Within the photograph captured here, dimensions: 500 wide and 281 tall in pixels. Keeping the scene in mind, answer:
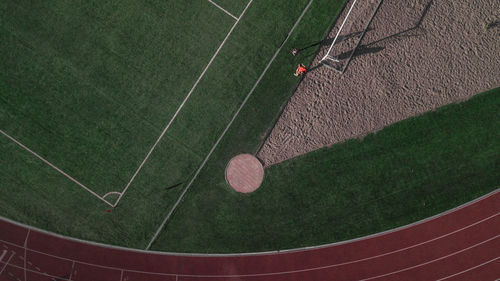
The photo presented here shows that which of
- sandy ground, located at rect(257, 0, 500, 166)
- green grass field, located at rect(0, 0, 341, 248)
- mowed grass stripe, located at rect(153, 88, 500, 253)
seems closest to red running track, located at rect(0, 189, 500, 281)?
mowed grass stripe, located at rect(153, 88, 500, 253)

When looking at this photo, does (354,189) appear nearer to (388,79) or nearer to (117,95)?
(388,79)

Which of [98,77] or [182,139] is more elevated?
[98,77]

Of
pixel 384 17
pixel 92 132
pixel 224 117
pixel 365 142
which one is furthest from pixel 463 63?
pixel 92 132

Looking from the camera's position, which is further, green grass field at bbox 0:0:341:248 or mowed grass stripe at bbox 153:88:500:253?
mowed grass stripe at bbox 153:88:500:253

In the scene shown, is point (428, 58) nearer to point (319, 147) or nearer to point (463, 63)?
point (463, 63)

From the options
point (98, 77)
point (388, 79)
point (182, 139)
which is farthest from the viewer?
point (388, 79)

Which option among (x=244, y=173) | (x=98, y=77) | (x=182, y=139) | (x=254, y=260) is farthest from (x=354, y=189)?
(x=98, y=77)

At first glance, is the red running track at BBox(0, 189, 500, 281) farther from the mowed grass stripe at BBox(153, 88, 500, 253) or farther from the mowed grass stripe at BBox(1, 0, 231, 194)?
the mowed grass stripe at BBox(1, 0, 231, 194)

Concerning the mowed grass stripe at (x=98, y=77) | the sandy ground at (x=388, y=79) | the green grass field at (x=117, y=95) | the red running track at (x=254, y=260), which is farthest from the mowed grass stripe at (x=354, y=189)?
the mowed grass stripe at (x=98, y=77)
